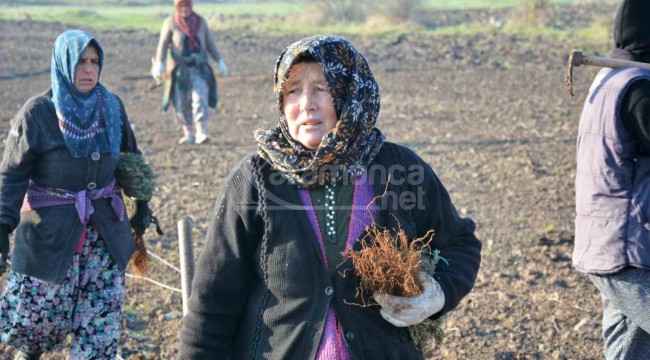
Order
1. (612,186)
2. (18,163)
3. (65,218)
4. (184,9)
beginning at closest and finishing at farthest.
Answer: (612,186) < (18,163) < (65,218) < (184,9)

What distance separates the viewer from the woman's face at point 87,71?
4684 millimetres

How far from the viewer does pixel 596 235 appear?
3779 millimetres

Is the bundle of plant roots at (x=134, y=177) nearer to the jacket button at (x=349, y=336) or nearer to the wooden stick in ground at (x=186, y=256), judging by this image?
the wooden stick in ground at (x=186, y=256)

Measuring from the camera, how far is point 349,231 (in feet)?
9.62

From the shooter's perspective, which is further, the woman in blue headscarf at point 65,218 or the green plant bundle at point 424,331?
the woman in blue headscarf at point 65,218

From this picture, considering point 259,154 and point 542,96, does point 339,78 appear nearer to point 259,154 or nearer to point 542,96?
point 259,154

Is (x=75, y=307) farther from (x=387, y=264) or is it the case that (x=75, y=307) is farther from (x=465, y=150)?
(x=465, y=150)

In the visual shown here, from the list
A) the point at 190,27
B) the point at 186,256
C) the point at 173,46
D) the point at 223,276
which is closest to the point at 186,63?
the point at 173,46

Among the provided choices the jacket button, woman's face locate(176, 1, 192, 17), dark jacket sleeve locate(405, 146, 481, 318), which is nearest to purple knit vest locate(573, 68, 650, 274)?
dark jacket sleeve locate(405, 146, 481, 318)

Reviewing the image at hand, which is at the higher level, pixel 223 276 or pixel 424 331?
pixel 223 276

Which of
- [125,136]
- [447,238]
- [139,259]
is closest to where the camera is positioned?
[447,238]

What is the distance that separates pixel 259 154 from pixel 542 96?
12190mm

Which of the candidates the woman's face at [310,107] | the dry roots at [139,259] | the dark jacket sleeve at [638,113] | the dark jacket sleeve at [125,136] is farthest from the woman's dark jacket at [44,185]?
the dark jacket sleeve at [638,113]

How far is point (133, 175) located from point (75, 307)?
694 millimetres
